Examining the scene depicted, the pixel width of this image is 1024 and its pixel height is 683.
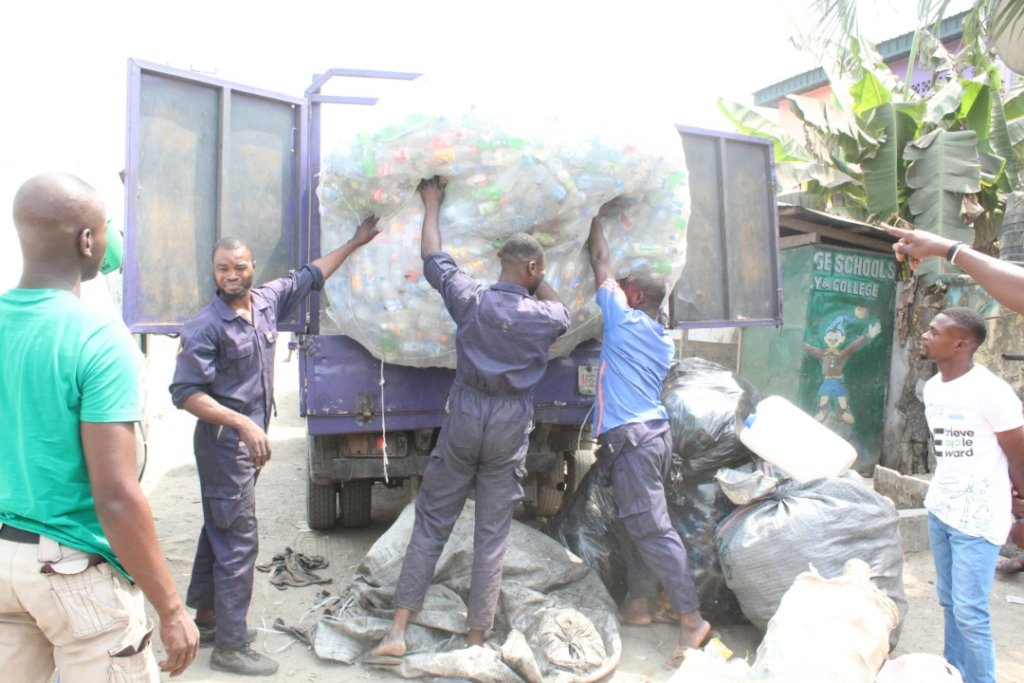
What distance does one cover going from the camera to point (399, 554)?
346cm

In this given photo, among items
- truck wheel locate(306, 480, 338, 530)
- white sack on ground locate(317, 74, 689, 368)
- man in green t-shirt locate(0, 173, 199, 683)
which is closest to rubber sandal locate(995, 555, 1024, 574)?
white sack on ground locate(317, 74, 689, 368)

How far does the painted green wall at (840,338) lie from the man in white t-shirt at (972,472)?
470cm

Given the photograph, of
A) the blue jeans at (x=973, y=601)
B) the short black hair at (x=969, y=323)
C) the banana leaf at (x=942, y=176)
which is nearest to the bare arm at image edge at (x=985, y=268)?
the short black hair at (x=969, y=323)

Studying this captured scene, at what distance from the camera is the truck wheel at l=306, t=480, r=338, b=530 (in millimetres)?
4570

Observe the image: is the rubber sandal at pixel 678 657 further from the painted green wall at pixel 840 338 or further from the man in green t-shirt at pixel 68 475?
the painted green wall at pixel 840 338

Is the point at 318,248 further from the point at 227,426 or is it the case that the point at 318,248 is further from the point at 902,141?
the point at 902,141

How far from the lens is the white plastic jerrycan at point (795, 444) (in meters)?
3.40

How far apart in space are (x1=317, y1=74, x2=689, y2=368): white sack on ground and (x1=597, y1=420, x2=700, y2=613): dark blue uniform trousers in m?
0.69

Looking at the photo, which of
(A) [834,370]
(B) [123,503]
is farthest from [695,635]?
(A) [834,370]

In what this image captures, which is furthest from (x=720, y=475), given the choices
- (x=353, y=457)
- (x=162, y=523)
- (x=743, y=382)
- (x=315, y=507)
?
(x=162, y=523)

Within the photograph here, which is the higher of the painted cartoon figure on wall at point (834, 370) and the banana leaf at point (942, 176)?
the banana leaf at point (942, 176)

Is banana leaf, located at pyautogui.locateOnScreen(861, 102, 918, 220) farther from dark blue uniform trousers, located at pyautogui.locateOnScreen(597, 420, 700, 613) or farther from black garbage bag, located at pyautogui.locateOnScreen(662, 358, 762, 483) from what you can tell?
dark blue uniform trousers, located at pyautogui.locateOnScreen(597, 420, 700, 613)

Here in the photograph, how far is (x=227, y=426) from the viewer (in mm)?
2879

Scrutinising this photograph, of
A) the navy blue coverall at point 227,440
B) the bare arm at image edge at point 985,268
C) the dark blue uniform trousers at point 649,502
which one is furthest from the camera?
the dark blue uniform trousers at point 649,502
